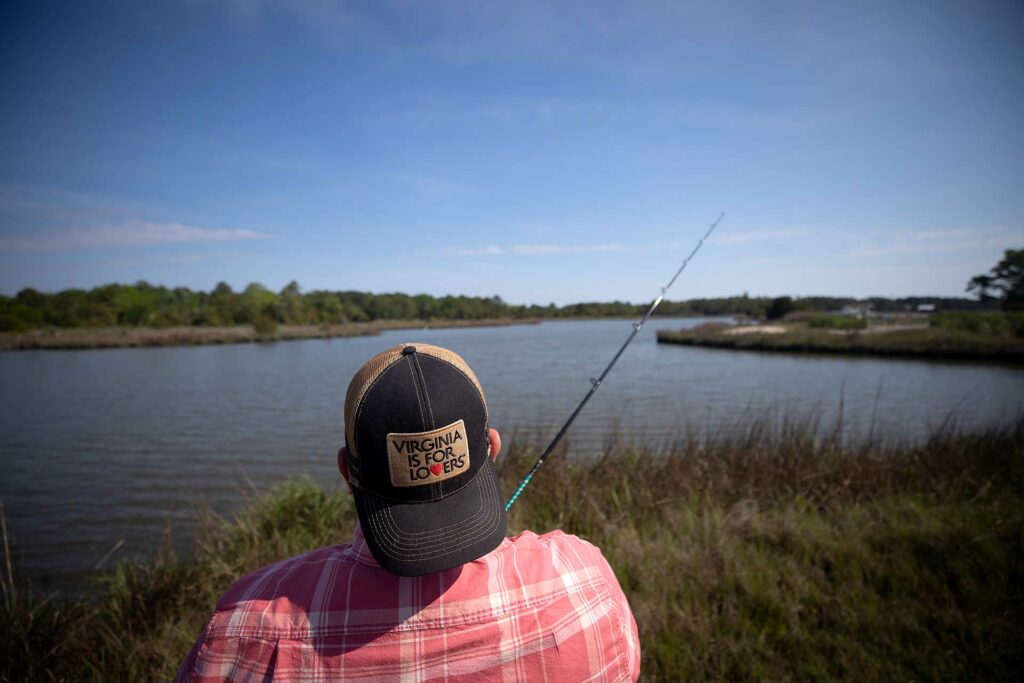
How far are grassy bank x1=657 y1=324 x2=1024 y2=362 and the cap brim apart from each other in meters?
30.5

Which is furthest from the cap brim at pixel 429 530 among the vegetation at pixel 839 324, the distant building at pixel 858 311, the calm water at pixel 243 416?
the distant building at pixel 858 311

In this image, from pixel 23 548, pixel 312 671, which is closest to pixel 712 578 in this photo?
pixel 312 671

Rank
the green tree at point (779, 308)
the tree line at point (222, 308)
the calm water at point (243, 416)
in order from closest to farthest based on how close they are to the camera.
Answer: the calm water at point (243, 416) → the tree line at point (222, 308) → the green tree at point (779, 308)

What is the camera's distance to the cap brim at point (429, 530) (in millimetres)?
938

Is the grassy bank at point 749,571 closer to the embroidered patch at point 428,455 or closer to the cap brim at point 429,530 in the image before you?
the cap brim at point 429,530

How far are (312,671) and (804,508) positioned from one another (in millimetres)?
4202

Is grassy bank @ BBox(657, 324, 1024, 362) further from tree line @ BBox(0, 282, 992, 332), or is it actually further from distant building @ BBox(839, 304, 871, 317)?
distant building @ BBox(839, 304, 871, 317)

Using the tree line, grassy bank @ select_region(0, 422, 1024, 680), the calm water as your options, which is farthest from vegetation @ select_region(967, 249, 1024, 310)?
grassy bank @ select_region(0, 422, 1024, 680)

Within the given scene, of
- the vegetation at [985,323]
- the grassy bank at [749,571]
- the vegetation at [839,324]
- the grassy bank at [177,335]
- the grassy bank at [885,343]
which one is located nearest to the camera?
the grassy bank at [749,571]

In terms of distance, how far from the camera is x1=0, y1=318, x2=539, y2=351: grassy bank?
35.5m

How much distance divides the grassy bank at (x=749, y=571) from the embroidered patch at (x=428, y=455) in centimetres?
192

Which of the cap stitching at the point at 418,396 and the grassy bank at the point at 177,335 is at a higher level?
the cap stitching at the point at 418,396

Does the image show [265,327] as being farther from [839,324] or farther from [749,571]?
[749,571]

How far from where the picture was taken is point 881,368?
2134 cm
